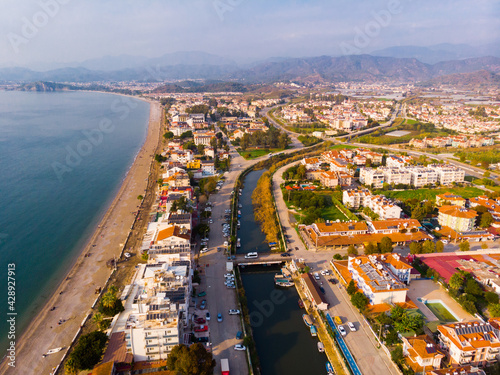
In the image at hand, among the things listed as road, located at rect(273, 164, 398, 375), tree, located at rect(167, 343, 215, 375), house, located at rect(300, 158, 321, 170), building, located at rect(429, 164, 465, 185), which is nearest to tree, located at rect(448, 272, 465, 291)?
road, located at rect(273, 164, 398, 375)

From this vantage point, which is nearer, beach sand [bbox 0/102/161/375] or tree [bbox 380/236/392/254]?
beach sand [bbox 0/102/161/375]

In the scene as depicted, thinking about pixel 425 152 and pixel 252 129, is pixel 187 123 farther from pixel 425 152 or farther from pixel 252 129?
pixel 425 152

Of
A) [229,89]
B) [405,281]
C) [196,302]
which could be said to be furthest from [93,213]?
[229,89]

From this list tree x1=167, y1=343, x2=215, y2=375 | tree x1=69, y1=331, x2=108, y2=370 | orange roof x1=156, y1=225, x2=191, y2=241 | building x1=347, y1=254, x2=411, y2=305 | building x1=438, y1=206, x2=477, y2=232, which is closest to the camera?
tree x1=167, y1=343, x2=215, y2=375

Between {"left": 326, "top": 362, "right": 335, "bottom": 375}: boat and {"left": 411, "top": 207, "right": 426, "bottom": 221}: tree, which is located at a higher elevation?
{"left": 411, "top": 207, "right": 426, "bottom": 221}: tree

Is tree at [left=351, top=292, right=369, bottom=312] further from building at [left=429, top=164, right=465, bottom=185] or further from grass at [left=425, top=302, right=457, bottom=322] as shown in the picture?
building at [left=429, top=164, right=465, bottom=185]

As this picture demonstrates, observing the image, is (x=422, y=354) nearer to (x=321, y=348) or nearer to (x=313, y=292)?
(x=321, y=348)

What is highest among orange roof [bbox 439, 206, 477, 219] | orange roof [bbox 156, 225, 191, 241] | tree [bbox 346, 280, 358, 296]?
orange roof [bbox 156, 225, 191, 241]
